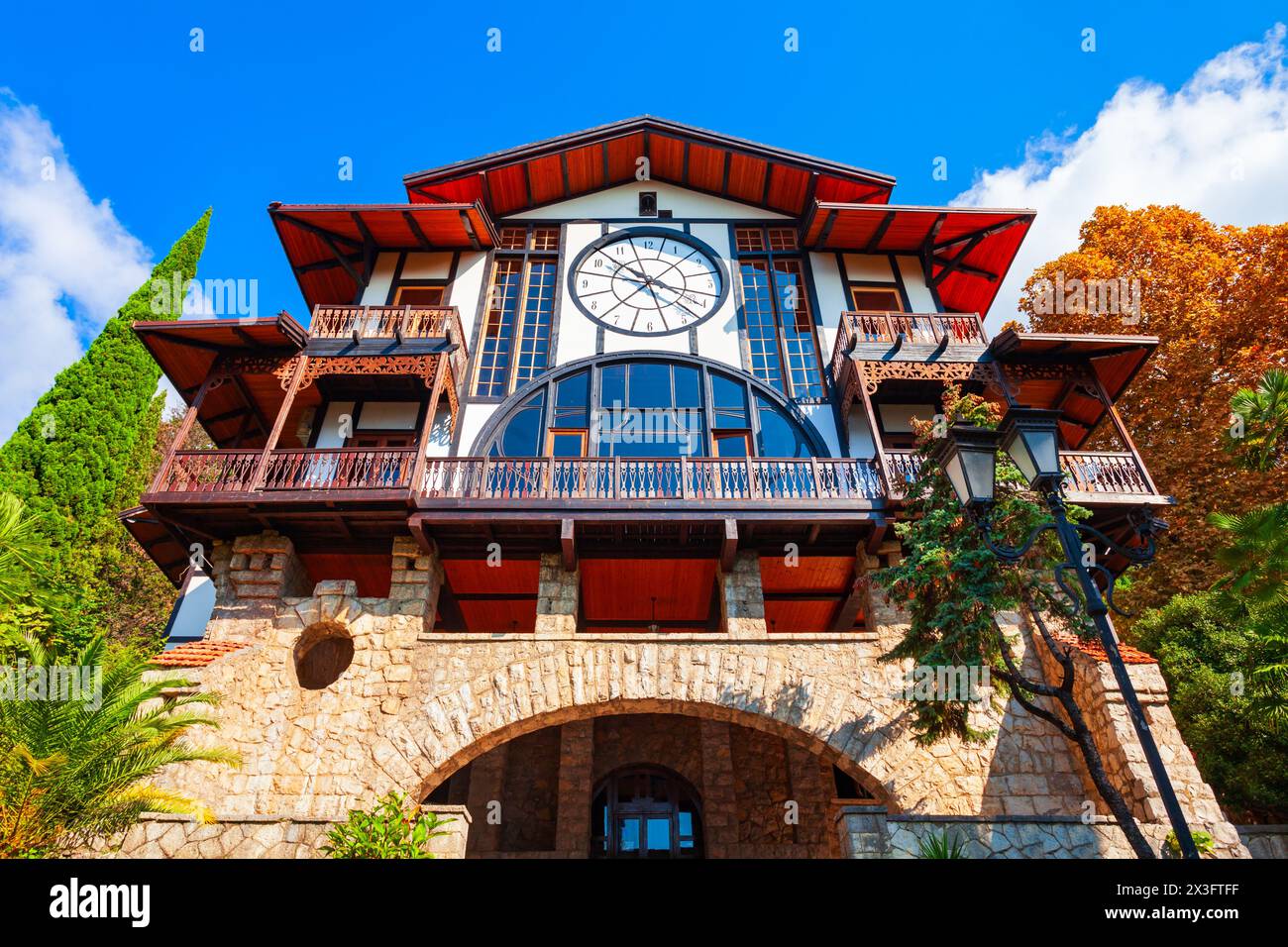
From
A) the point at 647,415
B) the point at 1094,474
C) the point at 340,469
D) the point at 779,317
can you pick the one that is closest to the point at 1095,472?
the point at 1094,474

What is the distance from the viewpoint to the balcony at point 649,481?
12.3 meters

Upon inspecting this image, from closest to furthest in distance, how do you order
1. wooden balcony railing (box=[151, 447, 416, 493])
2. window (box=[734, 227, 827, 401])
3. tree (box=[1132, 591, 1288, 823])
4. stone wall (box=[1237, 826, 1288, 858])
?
stone wall (box=[1237, 826, 1288, 858]), tree (box=[1132, 591, 1288, 823]), wooden balcony railing (box=[151, 447, 416, 493]), window (box=[734, 227, 827, 401])

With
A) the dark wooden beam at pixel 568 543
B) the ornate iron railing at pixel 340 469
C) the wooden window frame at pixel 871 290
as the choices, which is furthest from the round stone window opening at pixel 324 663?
the wooden window frame at pixel 871 290

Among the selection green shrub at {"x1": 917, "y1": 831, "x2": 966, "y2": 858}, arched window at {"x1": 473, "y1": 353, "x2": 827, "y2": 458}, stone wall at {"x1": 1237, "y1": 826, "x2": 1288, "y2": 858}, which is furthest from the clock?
stone wall at {"x1": 1237, "y1": 826, "x2": 1288, "y2": 858}

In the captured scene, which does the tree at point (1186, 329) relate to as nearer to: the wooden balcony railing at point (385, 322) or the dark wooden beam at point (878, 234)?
the dark wooden beam at point (878, 234)

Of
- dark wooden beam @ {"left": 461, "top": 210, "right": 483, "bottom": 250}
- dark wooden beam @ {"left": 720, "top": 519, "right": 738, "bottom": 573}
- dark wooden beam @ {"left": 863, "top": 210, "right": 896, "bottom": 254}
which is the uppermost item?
dark wooden beam @ {"left": 461, "top": 210, "right": 483, "bottom": 250}

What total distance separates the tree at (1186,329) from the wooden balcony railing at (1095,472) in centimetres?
441

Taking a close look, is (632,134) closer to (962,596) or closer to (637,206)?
(637,206)

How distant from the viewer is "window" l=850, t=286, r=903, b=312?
16.5 m

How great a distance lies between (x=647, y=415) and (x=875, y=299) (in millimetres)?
6386

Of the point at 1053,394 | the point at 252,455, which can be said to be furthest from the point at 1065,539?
the point at 252,455

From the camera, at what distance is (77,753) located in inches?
294

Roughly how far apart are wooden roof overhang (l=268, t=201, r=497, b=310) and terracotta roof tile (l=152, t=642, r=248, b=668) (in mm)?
8621

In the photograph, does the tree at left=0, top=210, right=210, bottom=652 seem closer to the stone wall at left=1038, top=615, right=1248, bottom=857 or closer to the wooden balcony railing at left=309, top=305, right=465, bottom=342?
the wooden balcony railing at left=309, top=305, right=465, bottom=342
